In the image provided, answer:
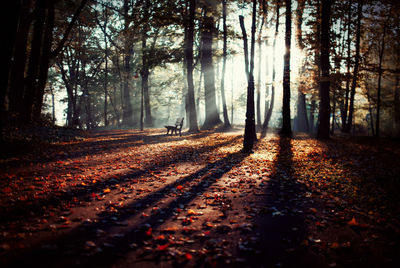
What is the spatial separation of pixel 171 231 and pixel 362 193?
4382 mm

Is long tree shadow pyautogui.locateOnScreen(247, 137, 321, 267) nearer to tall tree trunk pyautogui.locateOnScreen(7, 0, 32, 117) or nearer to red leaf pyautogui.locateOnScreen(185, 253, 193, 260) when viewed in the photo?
red leaf pyautogui.locateOnScreen(185, 253, 193, 260)

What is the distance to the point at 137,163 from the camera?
8484 millimetres

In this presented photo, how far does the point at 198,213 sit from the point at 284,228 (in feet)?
5.14

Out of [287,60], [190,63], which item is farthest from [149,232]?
[190,63]

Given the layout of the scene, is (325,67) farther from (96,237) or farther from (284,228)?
(96,237)

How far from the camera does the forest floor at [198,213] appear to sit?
3105mm

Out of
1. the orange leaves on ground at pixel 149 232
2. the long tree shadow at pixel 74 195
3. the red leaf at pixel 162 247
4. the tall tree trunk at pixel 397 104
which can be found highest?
the tall tree trunk at pixel 397 104

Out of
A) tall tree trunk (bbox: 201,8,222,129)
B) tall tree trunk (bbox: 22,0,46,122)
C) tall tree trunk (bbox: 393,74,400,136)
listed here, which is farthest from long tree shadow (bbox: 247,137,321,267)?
tall tree trunk (bbox: 393,74,400,136)

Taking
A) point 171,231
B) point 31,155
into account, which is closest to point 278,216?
point 171,231

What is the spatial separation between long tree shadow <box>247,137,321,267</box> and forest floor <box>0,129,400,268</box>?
0.06 feet

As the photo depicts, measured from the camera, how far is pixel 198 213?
4.57 metres

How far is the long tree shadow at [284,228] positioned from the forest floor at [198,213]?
0.02 m

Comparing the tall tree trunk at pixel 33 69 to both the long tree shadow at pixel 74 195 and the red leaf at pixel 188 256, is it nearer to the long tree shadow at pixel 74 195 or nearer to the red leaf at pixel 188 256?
the long tree shadow at pixel 74 195

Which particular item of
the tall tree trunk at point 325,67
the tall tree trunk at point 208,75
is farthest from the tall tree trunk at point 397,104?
the tall tree trunk at point 208,75
